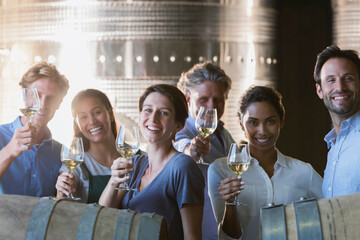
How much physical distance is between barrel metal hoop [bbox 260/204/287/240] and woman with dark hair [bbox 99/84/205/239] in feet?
1.19

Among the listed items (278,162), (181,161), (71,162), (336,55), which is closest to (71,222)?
(71,162)

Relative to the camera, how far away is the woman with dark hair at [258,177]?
96.7 inches

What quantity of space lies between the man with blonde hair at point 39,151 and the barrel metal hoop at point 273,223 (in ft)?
3.88

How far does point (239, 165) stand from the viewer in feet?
7.79

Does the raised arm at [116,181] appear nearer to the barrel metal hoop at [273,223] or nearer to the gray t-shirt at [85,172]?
the gray t-shirt at [85,172]

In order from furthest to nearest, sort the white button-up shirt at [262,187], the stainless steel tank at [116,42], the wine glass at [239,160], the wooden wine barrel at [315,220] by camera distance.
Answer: the stainless steel tank at [116,42] → the white button-up shirt at [262,187] → the wine glass at [239,160] → the wooden wine barrel at [315,220]

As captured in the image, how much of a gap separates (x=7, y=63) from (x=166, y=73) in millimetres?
1254

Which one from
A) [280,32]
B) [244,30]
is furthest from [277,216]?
[280,32]

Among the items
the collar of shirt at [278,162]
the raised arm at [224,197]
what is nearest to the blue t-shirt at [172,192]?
the raised arm at [224,197]

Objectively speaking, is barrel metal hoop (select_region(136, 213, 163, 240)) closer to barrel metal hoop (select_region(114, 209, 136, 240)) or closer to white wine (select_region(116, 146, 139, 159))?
barrel metal hoop (select_region(114, 209, 136, 240))

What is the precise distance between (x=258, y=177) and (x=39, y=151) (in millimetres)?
1047

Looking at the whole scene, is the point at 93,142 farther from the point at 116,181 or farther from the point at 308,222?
the point at 308,222

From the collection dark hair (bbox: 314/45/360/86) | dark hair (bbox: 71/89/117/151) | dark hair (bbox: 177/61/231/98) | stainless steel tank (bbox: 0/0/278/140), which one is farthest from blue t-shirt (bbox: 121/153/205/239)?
stainless steel tank (bbox: 0/0/278/140)

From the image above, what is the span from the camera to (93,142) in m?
2.80
